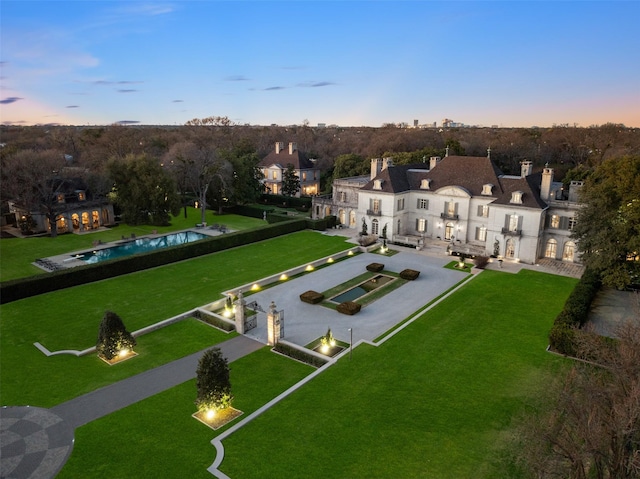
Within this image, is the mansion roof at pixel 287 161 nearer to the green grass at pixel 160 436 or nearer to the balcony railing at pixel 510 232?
the balcony railing at pixel 510 232

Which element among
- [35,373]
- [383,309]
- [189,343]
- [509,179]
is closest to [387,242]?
[509,179]

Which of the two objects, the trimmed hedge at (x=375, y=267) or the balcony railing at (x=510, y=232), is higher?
the balcony railing at (x=510, y=232)

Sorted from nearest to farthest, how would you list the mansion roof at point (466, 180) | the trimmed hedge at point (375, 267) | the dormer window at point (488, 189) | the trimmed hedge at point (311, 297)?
the trimmed hedge at point (311, 297) < the trimmed hedge at point (375, 267) < the mansion roof at point (466, 180) < the dormer window at point (488, 189)

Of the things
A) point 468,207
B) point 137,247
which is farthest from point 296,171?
point 468,207

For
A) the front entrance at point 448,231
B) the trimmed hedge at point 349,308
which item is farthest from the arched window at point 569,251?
the trimmed hedge at point 349,308

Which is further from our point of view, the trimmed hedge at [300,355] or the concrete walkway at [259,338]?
the trimmed hedge at [300,355]

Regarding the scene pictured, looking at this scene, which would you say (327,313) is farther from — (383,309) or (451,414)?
(451,414)

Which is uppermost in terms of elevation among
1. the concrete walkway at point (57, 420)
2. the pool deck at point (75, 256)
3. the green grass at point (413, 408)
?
the pool deck at point (75, 256)
